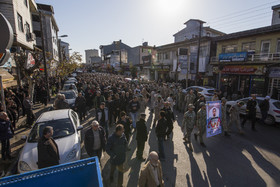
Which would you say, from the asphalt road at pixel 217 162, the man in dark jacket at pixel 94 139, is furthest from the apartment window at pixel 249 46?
the man in dark jacket at pixel 94 139

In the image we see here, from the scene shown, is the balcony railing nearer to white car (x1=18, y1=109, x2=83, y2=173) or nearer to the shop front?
the shop front

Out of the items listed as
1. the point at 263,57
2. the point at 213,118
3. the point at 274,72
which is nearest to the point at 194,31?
the point at 263,57

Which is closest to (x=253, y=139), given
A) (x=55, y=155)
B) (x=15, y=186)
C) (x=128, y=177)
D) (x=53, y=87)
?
(x=128, y=177)

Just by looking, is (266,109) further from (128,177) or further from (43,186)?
(43,186)

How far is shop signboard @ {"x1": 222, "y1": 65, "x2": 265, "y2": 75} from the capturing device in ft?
53.8

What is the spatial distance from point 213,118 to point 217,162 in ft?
6.10

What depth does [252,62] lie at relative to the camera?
1647 cm

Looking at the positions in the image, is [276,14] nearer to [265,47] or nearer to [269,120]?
[265,47]

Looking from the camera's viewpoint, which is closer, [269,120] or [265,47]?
[269,120]

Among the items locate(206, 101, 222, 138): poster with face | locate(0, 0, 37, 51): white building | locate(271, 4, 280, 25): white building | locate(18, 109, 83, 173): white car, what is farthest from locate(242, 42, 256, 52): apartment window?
locate(0, 0, 37, 51): white building

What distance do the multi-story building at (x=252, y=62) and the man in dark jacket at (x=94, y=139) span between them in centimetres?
1661

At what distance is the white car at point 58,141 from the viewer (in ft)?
12.7

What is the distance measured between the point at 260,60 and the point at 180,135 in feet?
50.0

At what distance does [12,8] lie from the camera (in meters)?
11.9
